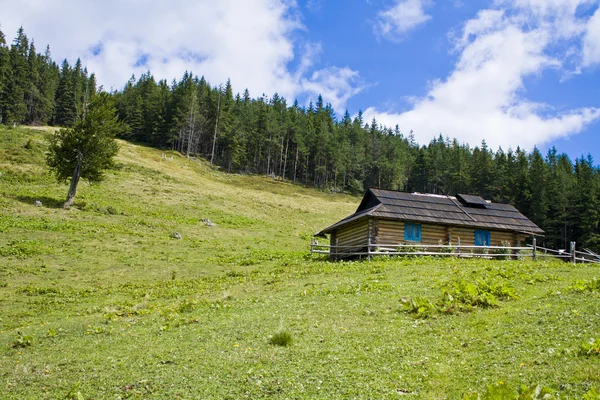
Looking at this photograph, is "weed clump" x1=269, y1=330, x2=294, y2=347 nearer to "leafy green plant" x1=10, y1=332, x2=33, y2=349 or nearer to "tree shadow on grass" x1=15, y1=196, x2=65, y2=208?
"leafy green plant" x1=10, y1=332, x2=33, y2=349

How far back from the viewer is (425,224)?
104 feet

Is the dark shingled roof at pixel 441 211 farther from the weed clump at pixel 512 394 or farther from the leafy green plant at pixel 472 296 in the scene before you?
the weed clump at pixel 512 394

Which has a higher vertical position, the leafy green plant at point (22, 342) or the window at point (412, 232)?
the window at point (412, 232)

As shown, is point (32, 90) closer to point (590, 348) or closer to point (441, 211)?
point (441, 211)

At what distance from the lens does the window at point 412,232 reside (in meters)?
31.0

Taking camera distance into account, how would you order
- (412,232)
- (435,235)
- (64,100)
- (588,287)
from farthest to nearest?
(64,100) → (435,235) → (412,232) → (588,287)

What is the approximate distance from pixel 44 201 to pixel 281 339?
36710 mm

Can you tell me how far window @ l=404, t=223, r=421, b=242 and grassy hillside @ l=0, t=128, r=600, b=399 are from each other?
5.48 m

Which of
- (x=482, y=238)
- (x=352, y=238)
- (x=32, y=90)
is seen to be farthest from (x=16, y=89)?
(x=482, y=238)

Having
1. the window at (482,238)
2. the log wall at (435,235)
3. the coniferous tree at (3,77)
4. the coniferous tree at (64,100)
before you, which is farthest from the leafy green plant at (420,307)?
the coniferous tree at (64,100)

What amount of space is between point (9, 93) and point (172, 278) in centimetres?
8888

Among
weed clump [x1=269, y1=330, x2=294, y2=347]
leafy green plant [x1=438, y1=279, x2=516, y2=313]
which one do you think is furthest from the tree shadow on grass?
leafy green plant [x1=438, y1=279, x2=516, y2=313]

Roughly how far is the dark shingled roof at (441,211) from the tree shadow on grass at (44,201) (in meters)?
24.5

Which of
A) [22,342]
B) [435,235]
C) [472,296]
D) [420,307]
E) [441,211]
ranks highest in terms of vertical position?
[441,211]
